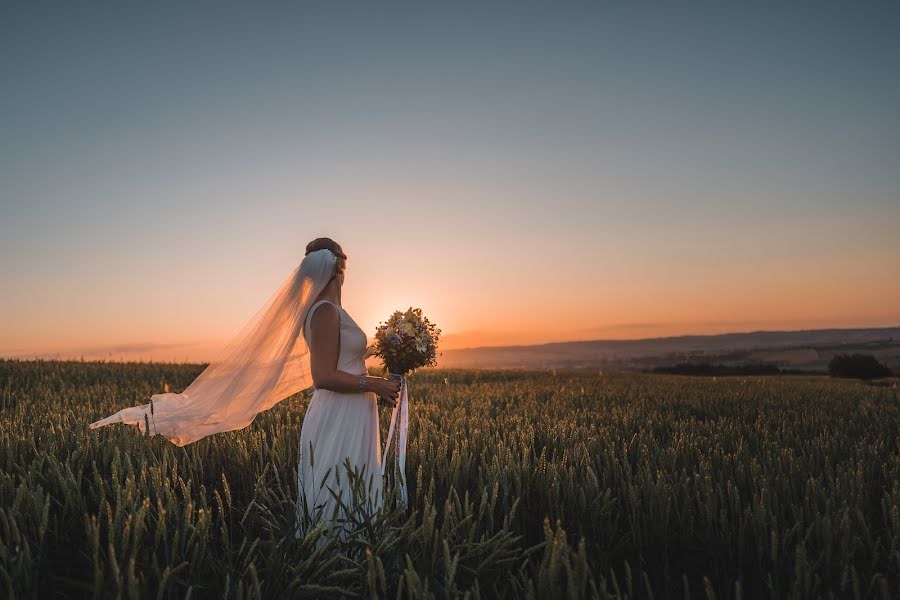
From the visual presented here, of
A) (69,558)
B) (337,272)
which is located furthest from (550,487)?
(69,558)

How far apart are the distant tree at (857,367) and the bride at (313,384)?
80.1ft

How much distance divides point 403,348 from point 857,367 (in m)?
25.4

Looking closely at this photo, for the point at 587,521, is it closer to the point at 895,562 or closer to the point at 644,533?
the point at 644,533

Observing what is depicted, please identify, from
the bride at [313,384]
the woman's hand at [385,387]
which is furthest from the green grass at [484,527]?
the woman's hand at [385,387]

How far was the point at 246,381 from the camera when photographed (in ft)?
16.5

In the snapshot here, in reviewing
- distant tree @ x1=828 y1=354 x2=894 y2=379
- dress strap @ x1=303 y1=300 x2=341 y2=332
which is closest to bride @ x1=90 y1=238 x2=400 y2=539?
dress strap @ x1=303 y1=300 x2=341 y2=332

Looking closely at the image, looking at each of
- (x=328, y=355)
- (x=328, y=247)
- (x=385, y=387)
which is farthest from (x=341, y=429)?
(x=328, y=247)

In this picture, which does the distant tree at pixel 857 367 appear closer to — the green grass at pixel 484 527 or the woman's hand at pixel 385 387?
the green grass at pixel 484 527

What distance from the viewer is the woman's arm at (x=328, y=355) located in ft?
13.2

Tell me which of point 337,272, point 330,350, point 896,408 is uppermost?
point 337,272

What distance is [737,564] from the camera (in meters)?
3.07

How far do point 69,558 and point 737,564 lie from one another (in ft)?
12.9

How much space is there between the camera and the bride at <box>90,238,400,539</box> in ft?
13.3

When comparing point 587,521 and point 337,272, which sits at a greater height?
point 337,272
